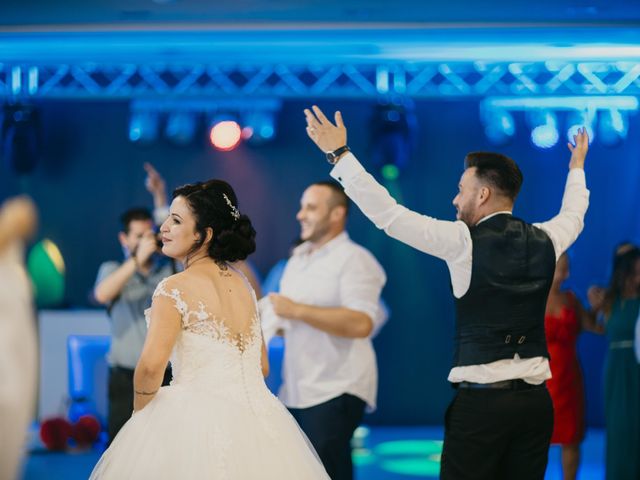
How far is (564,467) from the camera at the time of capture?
529 centimetres

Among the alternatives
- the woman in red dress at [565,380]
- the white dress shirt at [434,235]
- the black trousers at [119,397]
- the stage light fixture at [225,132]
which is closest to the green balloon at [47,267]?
the stage light fixture at [225,132]

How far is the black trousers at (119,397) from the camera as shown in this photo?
492 cm

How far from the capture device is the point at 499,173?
3434mm

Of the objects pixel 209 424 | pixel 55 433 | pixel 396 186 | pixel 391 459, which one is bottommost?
pixel 391 459

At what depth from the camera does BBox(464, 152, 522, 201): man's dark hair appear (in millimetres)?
3422

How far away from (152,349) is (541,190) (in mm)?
6132

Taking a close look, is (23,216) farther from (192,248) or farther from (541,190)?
(541,190)

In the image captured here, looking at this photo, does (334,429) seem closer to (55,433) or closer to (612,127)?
(55,433)

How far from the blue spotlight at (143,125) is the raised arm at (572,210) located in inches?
205

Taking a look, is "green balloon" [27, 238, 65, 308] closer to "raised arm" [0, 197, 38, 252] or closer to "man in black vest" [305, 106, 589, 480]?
"man in black vest" [305, 106, 589, 480]

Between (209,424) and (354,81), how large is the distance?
16.4ft

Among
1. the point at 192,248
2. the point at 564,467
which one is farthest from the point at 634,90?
the point at 192,248

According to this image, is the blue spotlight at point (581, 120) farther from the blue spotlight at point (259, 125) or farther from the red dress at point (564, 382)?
the red dress at point (564, 382)

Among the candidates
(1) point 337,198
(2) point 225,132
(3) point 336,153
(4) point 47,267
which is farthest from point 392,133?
(3) point 336,153
